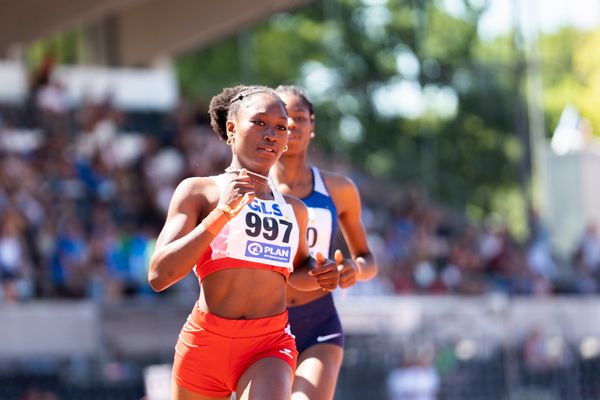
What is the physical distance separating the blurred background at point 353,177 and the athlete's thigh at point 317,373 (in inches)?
109

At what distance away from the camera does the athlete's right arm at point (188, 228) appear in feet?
17.0

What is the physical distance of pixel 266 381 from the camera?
544cm

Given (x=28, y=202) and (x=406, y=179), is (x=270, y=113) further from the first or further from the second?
(x=406, y=179)

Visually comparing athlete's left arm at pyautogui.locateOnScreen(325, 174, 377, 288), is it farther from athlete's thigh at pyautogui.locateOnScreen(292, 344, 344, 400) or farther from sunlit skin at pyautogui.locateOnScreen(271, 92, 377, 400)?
athlete's thigh at pyautogui.locateOnScreen(292, 344, 344, 400)

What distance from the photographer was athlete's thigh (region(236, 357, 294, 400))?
17.7 feet

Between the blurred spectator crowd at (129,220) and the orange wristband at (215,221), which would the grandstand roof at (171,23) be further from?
the orange wristband at (215,221)

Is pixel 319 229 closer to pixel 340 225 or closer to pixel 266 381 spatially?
pixel 340 225

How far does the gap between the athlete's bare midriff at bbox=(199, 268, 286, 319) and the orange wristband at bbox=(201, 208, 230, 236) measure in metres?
0.34

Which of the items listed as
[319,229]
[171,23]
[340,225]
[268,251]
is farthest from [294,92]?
[171,23]

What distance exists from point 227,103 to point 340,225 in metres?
1.76

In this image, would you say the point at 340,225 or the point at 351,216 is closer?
the point at 351,216

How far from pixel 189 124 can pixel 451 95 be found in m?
6.93

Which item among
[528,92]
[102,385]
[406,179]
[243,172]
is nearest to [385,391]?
[102,385]

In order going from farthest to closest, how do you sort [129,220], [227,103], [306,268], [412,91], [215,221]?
1. [412,91]
2. [129,220]
3. [306,268]
4. [227,103]
5. [215,221]
